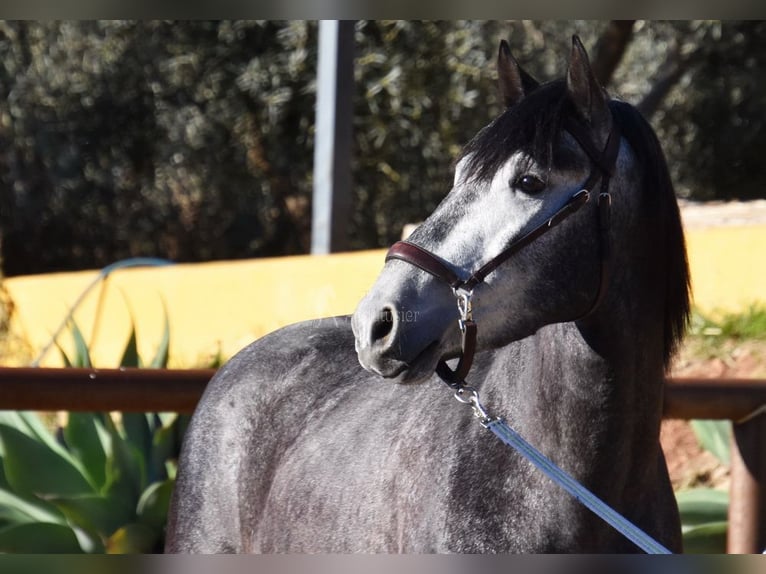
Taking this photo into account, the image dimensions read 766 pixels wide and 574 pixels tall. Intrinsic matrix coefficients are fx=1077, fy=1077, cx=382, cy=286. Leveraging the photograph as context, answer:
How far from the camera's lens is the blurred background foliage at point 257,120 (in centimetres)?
1142

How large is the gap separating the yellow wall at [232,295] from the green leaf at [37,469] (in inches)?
34.1

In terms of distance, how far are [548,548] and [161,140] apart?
11.7 metres

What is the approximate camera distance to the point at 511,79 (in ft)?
8.32

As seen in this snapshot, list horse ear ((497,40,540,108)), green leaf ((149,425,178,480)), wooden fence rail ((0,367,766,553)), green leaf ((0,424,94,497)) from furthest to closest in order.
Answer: green leaf ((149,425,178,480)), green leaf ((0,424,94,497)), wooden fence rail ((0,367,766,553)), horse ear ((497,40,540,108))

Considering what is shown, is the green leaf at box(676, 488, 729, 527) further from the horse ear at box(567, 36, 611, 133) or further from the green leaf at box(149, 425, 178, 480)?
the horse ear at box(567, 36, 611, 133)

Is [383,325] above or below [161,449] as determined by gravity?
above

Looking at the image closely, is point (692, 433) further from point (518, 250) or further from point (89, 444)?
point (518, 250)

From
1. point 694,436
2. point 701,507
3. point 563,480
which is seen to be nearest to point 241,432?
point 563,480

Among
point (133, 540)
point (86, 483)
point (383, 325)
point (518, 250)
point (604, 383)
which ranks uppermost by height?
point (518, 250)

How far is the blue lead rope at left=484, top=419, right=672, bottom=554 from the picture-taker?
2125 mm

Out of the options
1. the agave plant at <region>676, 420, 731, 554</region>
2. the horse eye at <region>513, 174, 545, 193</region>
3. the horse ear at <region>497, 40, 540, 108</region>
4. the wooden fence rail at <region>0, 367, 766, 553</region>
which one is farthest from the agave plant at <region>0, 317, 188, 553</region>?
the horse eye at <region>513, 174, 545, 193</region>

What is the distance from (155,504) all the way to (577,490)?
2.46m

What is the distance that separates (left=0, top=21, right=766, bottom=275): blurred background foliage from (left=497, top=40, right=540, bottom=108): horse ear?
7.89 m

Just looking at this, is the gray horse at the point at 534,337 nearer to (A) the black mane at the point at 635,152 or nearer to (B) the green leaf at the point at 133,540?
(A) the black mane at the point at 635,152
